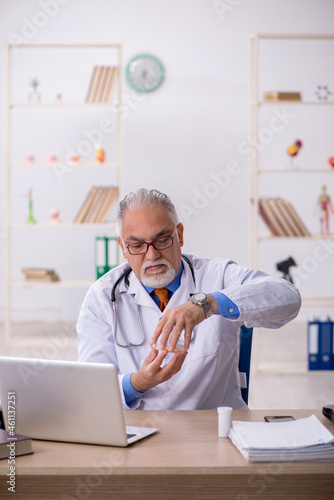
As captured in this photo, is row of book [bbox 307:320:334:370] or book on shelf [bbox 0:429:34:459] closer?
book on shelf [bbox 0:429:34:459]

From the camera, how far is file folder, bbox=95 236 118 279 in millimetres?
4836

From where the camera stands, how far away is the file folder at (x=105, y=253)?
4.84 m

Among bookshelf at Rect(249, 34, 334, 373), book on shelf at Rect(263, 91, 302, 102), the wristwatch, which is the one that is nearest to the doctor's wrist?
the wristwatch

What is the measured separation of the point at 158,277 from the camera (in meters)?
1.87

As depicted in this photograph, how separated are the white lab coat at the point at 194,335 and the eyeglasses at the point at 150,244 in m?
0.11

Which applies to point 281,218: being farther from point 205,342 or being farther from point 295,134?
point 205,342

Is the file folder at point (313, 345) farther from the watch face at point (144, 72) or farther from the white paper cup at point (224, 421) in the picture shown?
the white paper cup at point (224, 421)

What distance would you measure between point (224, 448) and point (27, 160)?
13.0 ft

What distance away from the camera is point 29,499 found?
1273 mm

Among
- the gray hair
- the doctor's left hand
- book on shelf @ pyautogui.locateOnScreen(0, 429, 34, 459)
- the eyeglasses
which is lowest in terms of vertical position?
book on shelf @ pyautogui.locateOnScreen(0, 429, 34, 459)

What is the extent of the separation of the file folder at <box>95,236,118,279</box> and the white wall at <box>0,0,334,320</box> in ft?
3.60

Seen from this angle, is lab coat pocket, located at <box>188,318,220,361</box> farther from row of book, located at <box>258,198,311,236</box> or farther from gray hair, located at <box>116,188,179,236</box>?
row of book, located at <box>258,198,311,236</box>

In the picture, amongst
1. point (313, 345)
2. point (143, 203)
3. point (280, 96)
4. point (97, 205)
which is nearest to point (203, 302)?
point (143, 203)

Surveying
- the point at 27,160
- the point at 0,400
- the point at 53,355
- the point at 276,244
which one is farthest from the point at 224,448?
the point at 276,244
